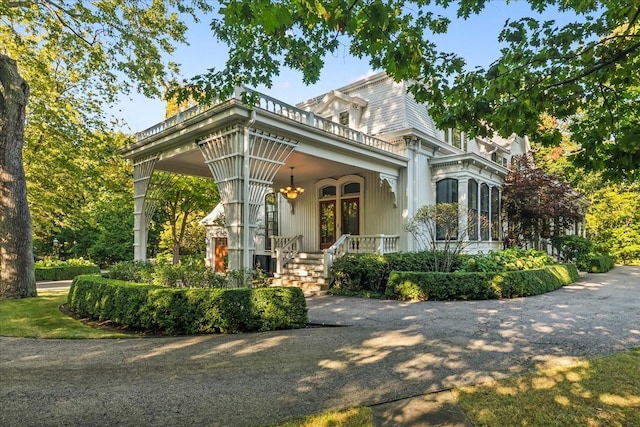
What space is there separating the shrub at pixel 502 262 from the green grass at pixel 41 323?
29.8 feet

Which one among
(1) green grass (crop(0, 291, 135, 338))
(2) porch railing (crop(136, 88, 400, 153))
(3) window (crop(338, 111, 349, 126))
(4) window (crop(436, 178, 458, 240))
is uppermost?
(3) window (crop(338, 111, 349, 126))

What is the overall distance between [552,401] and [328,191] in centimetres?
1222

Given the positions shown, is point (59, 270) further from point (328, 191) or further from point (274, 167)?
point (274, 167)

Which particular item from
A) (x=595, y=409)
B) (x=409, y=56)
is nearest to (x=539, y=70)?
(x=409, y=56)

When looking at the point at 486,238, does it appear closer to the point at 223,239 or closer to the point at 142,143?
the point at 223,239

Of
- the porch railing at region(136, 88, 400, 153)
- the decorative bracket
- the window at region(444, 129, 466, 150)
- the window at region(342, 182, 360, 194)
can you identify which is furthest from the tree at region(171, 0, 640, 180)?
the window at region(444, 129, 466, 150)

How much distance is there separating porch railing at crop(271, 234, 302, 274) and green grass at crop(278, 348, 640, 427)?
924 centimetres

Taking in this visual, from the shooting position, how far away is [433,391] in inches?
140

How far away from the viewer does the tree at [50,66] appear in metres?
9.32

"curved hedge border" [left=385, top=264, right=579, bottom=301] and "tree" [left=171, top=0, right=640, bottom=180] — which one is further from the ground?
"tree" [left=171, top=0, right=640, bottom=180]

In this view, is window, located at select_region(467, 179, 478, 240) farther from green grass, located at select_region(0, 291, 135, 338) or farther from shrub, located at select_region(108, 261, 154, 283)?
green grass, located at select_region(0, 291, 135, 338)

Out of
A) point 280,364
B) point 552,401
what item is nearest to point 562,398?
point 552,401

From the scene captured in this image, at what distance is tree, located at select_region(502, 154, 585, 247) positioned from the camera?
52.0ft

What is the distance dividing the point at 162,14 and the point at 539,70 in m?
10.9
